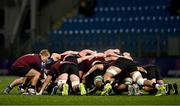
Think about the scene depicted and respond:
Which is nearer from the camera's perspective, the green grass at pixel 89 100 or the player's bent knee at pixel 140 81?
the green grass at pixel 89 100

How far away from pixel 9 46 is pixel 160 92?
64.0 ft

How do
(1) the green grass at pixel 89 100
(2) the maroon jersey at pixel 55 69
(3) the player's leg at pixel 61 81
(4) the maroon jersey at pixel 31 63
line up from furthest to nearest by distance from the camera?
(4) the maroon jersey at pixel 31 63, (2) the maroon jersey at pixel 55 69, (3) the player's leg at pixel 61 81, (1) the green grass at pixel 89 100

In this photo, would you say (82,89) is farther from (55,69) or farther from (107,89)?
(55,69)

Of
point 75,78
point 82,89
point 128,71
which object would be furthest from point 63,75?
point 128,71

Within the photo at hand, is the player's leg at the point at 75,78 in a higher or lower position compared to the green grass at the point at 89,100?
higher

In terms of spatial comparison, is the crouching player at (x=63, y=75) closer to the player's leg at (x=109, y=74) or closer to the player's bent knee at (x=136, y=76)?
the player's leg at (x=109, y=74)

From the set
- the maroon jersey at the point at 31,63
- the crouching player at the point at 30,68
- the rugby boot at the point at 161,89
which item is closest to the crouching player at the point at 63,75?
the crouching player at the point at 30,68

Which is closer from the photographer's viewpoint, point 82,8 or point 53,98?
point 53,98

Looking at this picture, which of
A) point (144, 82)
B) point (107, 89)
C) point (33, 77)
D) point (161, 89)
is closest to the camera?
point (107, 89)

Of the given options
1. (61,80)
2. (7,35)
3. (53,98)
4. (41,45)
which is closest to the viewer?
(53,98)

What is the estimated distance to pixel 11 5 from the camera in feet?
133

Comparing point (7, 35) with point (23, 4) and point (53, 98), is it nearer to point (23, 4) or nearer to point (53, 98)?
point (23, 4)

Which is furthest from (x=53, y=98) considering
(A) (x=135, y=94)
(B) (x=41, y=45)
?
(B) (x=41, y=45)

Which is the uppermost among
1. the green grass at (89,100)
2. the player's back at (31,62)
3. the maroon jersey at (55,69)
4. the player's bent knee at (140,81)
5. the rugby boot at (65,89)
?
the player's back at (31,62)
